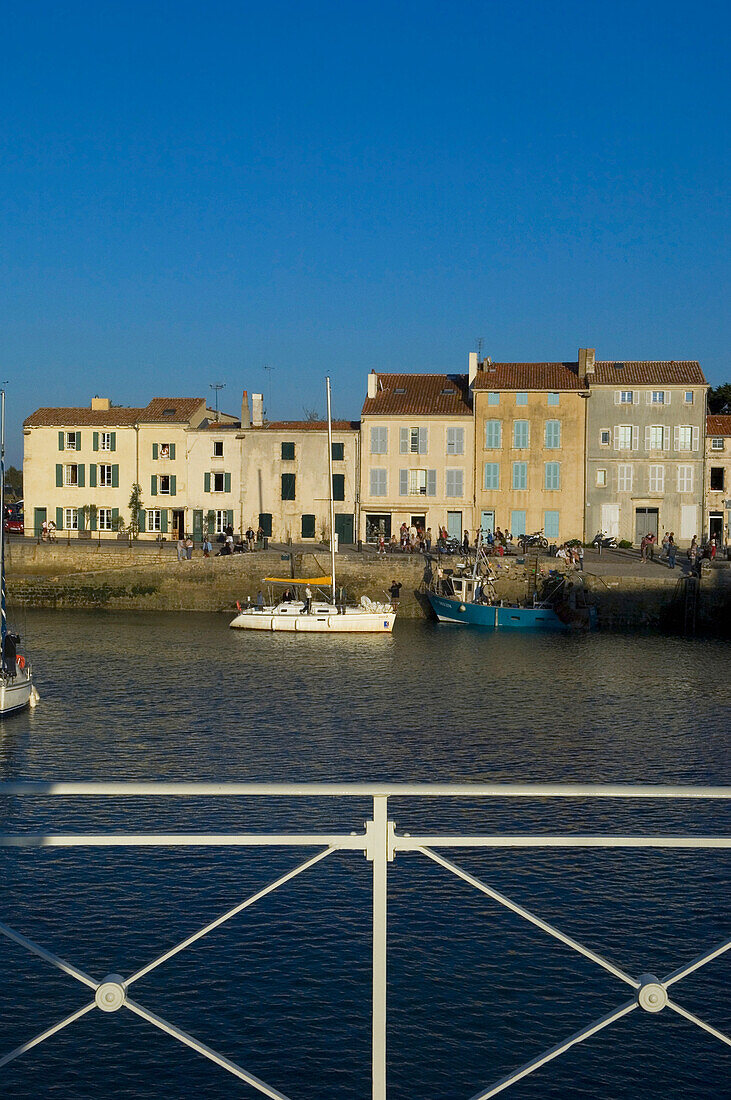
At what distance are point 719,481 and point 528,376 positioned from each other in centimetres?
1168

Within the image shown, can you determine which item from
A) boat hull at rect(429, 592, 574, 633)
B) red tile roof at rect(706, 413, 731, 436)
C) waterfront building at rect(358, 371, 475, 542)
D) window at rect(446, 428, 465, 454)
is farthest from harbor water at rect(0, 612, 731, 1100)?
red tile roof at rect(706, 413, 731, 436)

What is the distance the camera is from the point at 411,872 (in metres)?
16.6

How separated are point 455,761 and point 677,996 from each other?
10.6 m

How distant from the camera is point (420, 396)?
202 ft

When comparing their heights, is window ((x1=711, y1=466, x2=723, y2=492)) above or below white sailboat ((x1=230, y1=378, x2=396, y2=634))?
above

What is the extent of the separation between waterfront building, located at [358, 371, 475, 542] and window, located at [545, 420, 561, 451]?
13.1 ft

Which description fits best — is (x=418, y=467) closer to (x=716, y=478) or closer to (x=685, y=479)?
(x=685, y=479)

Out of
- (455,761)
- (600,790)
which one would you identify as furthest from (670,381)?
(600,790)

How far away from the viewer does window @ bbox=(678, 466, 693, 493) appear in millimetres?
58562

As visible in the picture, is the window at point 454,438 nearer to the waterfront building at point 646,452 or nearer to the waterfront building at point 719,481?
the waterfront building at point 646,452

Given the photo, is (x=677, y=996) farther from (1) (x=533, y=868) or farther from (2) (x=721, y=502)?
(2) (x=721, y=502)

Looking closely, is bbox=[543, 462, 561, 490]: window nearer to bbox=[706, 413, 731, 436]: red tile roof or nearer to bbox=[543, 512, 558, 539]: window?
bbox=[543, 512, 558, 539]: window

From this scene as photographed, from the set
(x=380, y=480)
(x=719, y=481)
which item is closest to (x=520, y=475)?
(x=380, y=480)

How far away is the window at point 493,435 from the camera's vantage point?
59.0 meters
